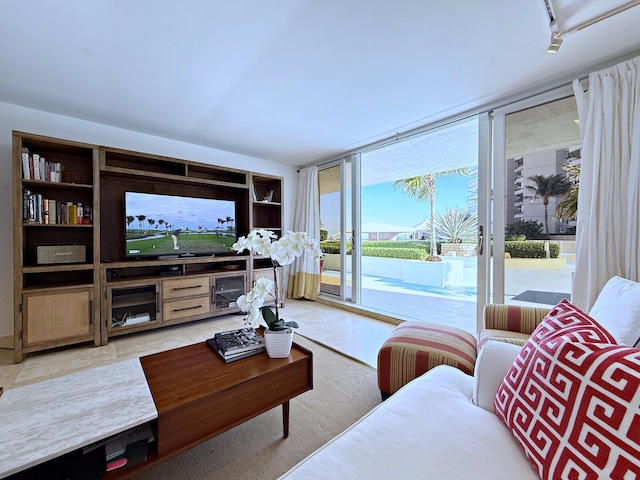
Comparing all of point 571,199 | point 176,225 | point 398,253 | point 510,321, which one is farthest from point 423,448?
point 398,253

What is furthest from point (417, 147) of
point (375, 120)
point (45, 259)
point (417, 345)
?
point (45, 259)

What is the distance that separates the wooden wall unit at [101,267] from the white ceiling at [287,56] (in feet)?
1.77

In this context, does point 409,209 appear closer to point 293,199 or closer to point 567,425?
point 293,199

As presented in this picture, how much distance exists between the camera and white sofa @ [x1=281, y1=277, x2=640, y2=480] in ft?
2.17

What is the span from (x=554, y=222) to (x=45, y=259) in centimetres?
449

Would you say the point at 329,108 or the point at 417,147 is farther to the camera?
the point at 417,147

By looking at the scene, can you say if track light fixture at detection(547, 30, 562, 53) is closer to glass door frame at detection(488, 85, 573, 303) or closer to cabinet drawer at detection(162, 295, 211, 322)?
glass door frame at detection(488, 85, 573, 303)

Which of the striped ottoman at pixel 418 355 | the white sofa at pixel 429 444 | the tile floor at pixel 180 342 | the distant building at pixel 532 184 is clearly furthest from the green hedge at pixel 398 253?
Answer: the white sofa at pixel 429 444

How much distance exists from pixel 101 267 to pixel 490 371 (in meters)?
3.17

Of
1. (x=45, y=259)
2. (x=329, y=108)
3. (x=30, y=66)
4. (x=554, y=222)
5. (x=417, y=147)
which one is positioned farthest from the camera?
(x=417, y=147)

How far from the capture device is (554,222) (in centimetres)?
223

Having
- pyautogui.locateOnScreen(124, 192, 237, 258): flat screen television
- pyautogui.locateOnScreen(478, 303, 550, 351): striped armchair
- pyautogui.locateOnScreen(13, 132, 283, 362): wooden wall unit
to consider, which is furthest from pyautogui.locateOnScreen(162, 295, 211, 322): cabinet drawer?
pyautogui.locateOnScreen(478, 303, 550, 351): striped armchair

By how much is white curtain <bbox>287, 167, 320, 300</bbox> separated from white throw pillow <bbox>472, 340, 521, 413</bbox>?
10.7 ft

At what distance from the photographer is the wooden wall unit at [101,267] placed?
89.5 inches
